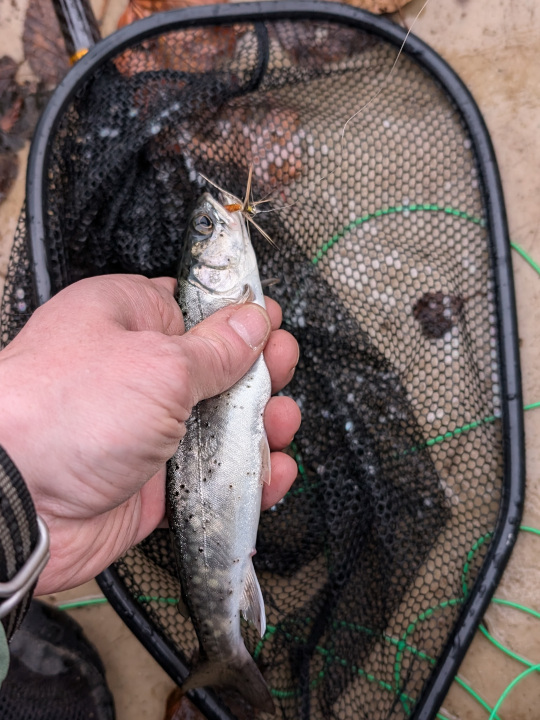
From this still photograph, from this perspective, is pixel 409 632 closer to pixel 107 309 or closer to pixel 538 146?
pixel 107 309

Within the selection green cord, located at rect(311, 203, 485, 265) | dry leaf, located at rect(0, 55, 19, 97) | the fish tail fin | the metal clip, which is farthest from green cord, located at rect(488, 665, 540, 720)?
dry leaf, located at rect(0, 55, 19, 97)

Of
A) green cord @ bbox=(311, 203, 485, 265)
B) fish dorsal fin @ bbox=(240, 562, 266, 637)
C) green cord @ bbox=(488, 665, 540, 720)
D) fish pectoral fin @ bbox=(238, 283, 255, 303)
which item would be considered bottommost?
green cord @ bbox=(488, 665, 540, 720)

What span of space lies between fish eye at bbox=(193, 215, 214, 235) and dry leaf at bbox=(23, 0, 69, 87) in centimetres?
A: 153

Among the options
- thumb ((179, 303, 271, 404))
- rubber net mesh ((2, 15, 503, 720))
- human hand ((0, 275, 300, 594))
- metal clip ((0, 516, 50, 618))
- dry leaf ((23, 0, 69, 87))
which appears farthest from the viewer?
dry leaf ((23, 0, 69, 87))

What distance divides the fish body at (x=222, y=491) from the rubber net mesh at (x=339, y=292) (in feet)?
1.05

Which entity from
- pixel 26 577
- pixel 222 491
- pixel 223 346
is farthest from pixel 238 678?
pixel 223 346

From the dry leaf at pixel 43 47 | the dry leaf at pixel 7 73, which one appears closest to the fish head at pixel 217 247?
the dry leaf at pixel 43 47

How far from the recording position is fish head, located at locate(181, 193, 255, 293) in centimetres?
186

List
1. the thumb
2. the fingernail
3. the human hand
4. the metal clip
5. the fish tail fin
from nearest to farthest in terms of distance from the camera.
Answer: the metal clip
the human hand
the thumb
the fingernail
the fish tail fin

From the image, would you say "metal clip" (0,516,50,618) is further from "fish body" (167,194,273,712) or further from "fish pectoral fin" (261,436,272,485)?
"fish pectoral fin" (261,436,272,485)

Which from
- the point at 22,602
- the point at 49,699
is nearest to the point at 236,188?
the point at 22,602

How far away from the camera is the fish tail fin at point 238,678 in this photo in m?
1.84

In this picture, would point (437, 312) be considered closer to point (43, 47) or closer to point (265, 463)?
point (265, 463)

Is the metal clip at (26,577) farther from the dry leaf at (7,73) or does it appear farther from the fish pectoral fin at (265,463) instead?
the dry leaf at (7,73)
